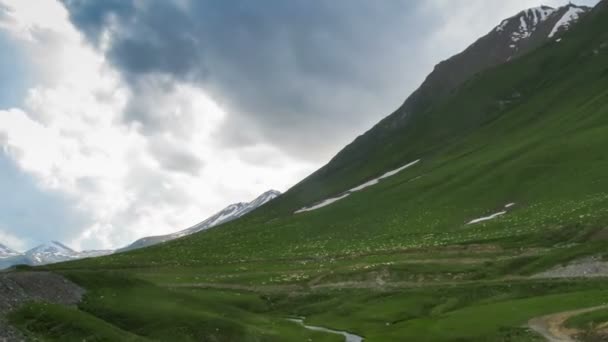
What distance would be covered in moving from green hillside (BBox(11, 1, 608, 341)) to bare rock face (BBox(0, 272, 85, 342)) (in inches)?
51.4

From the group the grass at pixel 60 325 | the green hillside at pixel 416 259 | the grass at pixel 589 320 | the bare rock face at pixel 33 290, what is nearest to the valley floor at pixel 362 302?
the grass at pixel 60 325

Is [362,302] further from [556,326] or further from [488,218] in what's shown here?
[488,218]

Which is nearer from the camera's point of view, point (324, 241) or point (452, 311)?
point (452, 311)

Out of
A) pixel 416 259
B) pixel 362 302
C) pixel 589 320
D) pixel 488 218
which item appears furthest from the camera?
pixel 488 218

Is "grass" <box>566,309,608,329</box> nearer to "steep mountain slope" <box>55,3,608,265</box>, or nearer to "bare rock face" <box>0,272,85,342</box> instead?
"bare rock face" <box>0,272,85,342</box>

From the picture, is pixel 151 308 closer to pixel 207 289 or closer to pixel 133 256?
pixel 207 289

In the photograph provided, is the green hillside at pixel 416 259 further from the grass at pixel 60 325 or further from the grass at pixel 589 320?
the grass at pixel 589 320

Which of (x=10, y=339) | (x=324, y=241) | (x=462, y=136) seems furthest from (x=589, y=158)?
(x=10, y=339)

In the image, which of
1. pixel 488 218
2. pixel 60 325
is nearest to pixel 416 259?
pixel 488 218

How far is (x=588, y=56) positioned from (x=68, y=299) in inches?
7870

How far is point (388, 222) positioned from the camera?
12638 centimetres

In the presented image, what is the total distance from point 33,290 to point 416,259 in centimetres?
5005

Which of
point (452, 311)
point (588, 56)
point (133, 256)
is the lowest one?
point (452, 311)

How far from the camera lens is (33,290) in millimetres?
44656
